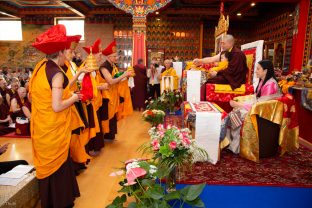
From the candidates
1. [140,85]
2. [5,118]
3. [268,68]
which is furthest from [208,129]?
[140,85]

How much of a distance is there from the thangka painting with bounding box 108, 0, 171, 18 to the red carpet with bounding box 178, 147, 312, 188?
5744 mm

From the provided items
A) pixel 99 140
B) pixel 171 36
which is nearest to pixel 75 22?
pixel 171 36

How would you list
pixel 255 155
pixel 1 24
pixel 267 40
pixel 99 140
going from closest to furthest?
pixel 255 155 < pixel 99 140 < pixel 267 40 < pixel 1 24

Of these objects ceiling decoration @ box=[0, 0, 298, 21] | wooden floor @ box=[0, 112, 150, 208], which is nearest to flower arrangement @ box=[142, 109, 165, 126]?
wooden floor @ box=[0, 112, 150, 208]

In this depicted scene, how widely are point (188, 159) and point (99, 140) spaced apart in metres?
2.35

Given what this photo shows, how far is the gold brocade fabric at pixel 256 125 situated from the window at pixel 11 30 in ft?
42.0

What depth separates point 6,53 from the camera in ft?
40.7

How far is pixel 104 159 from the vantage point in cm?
385

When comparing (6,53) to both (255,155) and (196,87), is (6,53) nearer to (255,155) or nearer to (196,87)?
(196,87)

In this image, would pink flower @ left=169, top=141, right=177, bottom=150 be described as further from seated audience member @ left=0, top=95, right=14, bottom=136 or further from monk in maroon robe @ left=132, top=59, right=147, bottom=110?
monk in maroon robe @ left=132, top=59, right=147, bottom=110

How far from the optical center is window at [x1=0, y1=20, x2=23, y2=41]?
12469mm

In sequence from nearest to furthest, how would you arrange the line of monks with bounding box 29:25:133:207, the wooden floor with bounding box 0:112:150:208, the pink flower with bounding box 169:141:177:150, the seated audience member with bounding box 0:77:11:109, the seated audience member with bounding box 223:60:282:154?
the pink flower with bounding box 169:141:177:150, the line of monks with bounding box 29:25:133:207, the wooden floor with bounding box 0:112:150:208, the seated audience member with bounding box 223:60:282:154, the seated audience member with bounding box 0:77:11:109

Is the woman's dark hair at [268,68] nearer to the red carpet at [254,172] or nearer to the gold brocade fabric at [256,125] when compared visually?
the gold brocade fabric at [256,125]

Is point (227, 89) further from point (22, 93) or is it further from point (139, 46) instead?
point (139, 46)
